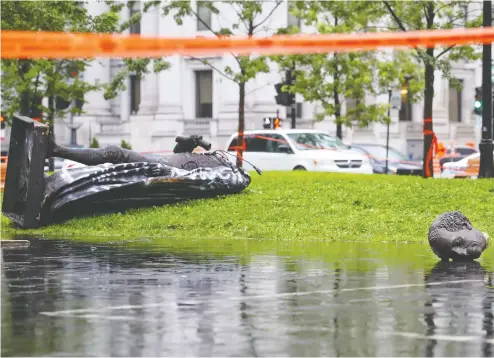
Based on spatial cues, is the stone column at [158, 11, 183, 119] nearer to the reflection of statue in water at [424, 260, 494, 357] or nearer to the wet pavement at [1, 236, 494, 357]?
the wet pavement at [1, 236, 494, 357]

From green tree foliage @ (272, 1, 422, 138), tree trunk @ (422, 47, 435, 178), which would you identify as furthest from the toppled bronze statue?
green tree foliage @ (272, 1, 422, 138)

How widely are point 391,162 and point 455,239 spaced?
36562 mm

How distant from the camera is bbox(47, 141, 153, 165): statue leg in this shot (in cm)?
2397

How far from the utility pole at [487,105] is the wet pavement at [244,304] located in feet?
34.2

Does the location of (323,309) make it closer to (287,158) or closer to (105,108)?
(287,158)

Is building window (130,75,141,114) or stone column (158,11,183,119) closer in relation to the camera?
stone column (158,11,183,119)

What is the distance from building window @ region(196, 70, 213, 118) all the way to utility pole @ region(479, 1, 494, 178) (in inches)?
1714

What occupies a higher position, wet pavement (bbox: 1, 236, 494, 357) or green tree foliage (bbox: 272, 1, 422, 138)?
green tree foliage (bbox: 272, 1, 422, 138)

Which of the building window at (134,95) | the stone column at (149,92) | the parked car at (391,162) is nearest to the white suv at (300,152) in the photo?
the parked car at (391,162)

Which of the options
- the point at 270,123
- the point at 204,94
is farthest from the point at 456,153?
the point at 204,94

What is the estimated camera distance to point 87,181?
24.0m

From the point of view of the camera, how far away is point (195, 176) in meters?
25.0

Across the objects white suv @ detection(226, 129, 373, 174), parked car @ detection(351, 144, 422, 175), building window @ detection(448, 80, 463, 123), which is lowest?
parked car @ detection(351, 144, 422, 175)

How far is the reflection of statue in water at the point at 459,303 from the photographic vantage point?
10.2 meters
